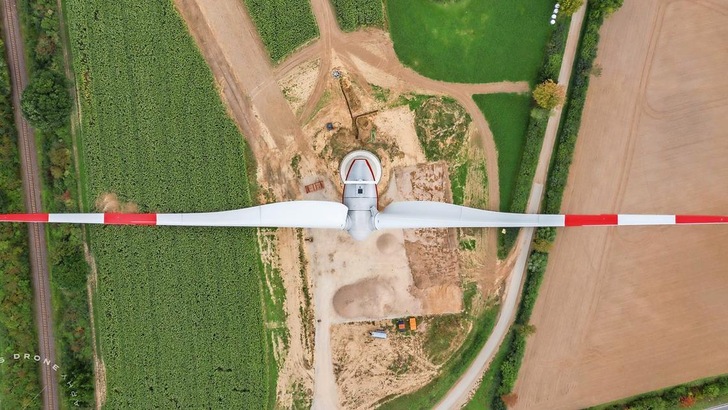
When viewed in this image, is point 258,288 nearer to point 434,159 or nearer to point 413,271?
point 413,271

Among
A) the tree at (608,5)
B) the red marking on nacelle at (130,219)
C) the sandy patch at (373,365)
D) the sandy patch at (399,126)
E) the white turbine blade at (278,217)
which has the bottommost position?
the sandy patch at (373,365)

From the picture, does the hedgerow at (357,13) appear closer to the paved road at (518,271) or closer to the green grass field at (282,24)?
the green grass field at (282,24)

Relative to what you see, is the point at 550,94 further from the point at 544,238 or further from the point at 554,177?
the point at 544,238

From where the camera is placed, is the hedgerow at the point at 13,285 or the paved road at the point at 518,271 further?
the paved road at the point at 518,271

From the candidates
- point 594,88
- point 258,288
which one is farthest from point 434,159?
point 258,288

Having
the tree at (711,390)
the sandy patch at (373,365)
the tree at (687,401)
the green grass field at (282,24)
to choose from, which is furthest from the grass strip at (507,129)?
the tree at (711,390)

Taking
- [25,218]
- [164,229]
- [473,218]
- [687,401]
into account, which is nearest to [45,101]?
[25,218]
